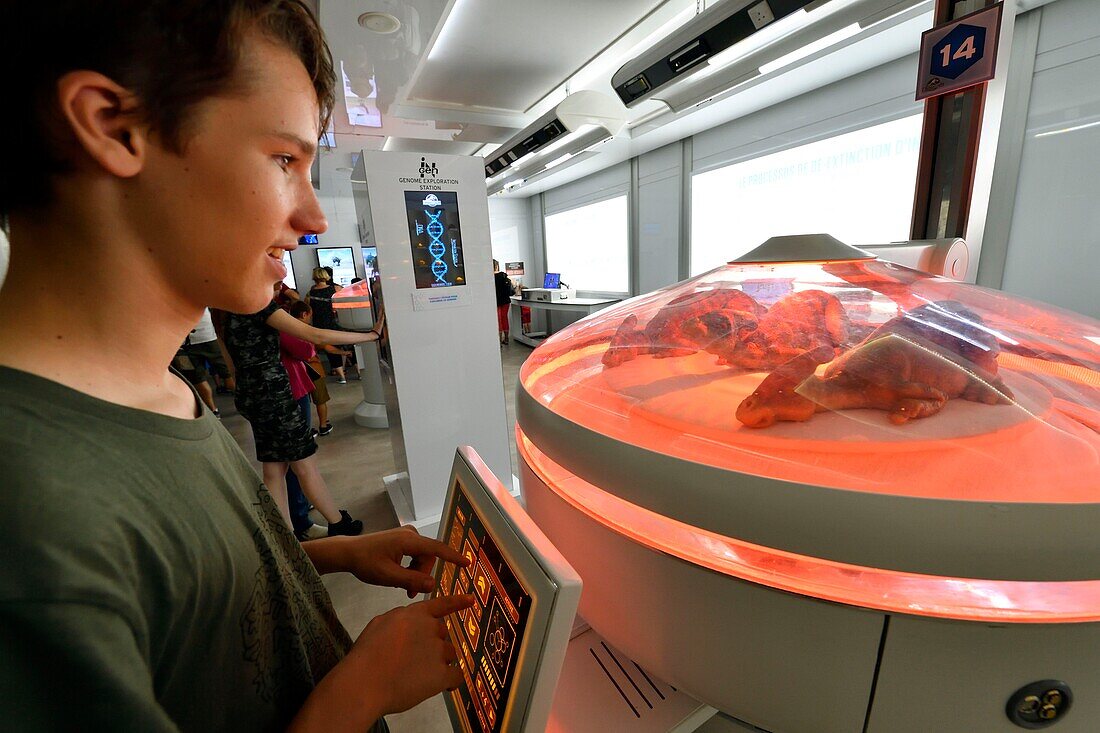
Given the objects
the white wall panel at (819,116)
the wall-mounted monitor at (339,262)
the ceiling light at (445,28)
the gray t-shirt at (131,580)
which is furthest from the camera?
the wall-mounted monitor at (339,262)

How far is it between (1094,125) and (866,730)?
16.1ft

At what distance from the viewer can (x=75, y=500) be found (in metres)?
0.44

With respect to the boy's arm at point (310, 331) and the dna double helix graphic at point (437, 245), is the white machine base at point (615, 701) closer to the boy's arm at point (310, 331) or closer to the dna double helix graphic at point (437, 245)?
the boy's arm at point (310, 331)

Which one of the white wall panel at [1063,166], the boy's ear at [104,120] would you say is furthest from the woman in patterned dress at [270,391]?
the white wall panel at [1063,166]

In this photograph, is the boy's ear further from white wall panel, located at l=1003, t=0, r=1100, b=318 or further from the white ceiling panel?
white wall panel, located at l=1003, t=0, r=1100, b=318

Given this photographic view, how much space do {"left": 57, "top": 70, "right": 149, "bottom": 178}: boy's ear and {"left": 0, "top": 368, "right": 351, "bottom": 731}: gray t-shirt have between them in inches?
9.8

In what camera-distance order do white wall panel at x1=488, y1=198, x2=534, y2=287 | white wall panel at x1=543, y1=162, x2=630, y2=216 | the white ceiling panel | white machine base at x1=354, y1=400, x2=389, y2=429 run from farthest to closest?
white wall panel at x1=488, y1=198, x2=534, y2=287 < white wall panel at x1=543, y1=162, x2=630, y2=216 < white machine base at x1=354, y1=400, x2=389, y2=429 < the white ceiling panel

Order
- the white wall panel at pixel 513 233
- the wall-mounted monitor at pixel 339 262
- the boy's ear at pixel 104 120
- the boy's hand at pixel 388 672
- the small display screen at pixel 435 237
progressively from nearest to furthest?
1. the boy's ear at pixel 104 120
2. the boy's hand at pixel 388 672
3. the small display screen at pixel 435 237
4. the wall-mounted monitor at pixel 339 262
5. the white wall panel at pixel 513 233

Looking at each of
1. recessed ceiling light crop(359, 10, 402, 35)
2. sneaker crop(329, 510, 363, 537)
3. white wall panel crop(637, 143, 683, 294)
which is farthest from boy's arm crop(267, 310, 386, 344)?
white wall panel crop(637, 143, 683, 294)

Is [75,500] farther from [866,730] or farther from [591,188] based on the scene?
[591,188]

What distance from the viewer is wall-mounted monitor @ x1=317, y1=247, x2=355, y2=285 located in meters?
10.6

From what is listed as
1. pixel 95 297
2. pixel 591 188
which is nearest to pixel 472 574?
pixel 95 297

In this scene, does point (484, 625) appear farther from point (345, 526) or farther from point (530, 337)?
point (530, 337)

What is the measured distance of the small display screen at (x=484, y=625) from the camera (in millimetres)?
615
